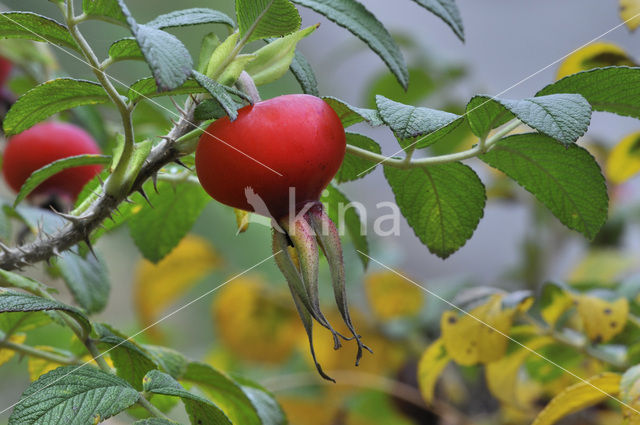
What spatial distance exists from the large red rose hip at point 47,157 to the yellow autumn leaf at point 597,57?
575 mm

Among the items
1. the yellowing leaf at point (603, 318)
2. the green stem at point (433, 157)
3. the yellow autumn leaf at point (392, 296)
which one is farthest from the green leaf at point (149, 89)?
the yellow autumn leaf at point (392, 296)

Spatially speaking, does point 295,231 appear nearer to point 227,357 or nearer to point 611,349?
point 611,349

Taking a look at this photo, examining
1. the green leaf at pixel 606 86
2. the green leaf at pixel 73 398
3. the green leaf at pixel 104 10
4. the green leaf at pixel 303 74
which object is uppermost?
the green leaf at pixel 104 10

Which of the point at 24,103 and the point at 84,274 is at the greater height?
the point at 24,103

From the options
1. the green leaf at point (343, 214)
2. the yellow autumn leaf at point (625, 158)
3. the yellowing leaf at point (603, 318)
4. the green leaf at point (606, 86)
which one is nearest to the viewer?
the green leaf at point (606, 86)

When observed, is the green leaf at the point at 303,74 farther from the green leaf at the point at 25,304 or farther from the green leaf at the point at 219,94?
the green leaf at the point at 25,304

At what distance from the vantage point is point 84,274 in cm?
73

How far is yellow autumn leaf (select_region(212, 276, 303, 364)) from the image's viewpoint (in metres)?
1.39

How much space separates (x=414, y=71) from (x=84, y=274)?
975 mm

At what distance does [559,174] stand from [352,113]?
0.18m

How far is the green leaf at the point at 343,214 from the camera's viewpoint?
0.63 meters

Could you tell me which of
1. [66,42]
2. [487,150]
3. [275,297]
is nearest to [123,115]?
[66,42]

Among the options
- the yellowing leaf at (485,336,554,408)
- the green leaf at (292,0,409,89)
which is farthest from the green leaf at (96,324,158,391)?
the yellowing leaf at (485,336,554,408)

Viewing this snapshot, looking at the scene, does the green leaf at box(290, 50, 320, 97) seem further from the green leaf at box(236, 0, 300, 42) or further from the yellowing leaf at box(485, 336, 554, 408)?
the yellowing leaf at box(485, 336, 554, 408)
